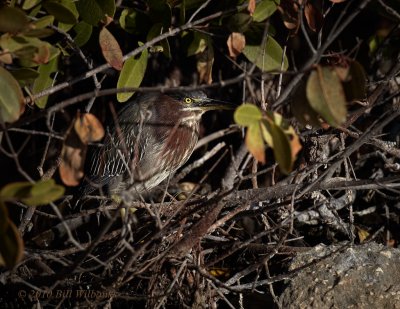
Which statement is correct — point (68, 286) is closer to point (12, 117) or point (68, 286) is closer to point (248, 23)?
point (12, 117)

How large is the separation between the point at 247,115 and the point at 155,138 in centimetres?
207

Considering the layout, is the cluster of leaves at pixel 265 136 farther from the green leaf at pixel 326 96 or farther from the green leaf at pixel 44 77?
the green leaf at pixel 44 77

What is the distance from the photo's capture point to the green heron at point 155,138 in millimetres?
4000

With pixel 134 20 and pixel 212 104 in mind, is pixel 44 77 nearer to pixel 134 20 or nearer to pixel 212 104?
pixel 134 20

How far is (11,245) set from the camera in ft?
6.49

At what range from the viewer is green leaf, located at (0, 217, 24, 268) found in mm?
1962

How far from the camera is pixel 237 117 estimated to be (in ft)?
6.39

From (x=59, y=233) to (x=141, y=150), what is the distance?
27.7 inches

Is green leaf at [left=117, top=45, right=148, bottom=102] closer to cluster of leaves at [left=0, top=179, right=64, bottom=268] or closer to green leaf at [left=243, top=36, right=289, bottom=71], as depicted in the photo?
green leaf at [left=243, top=36, right=289, bottom=71]

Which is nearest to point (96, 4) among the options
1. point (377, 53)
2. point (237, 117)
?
point (237, 117)

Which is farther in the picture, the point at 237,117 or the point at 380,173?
the point at 380,173

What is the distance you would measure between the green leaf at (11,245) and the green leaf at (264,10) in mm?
1604

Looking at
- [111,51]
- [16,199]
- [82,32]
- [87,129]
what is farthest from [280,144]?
[82,32]

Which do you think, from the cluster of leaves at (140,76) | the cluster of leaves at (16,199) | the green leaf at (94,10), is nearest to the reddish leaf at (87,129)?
the cluster of leaves at (140,76)
